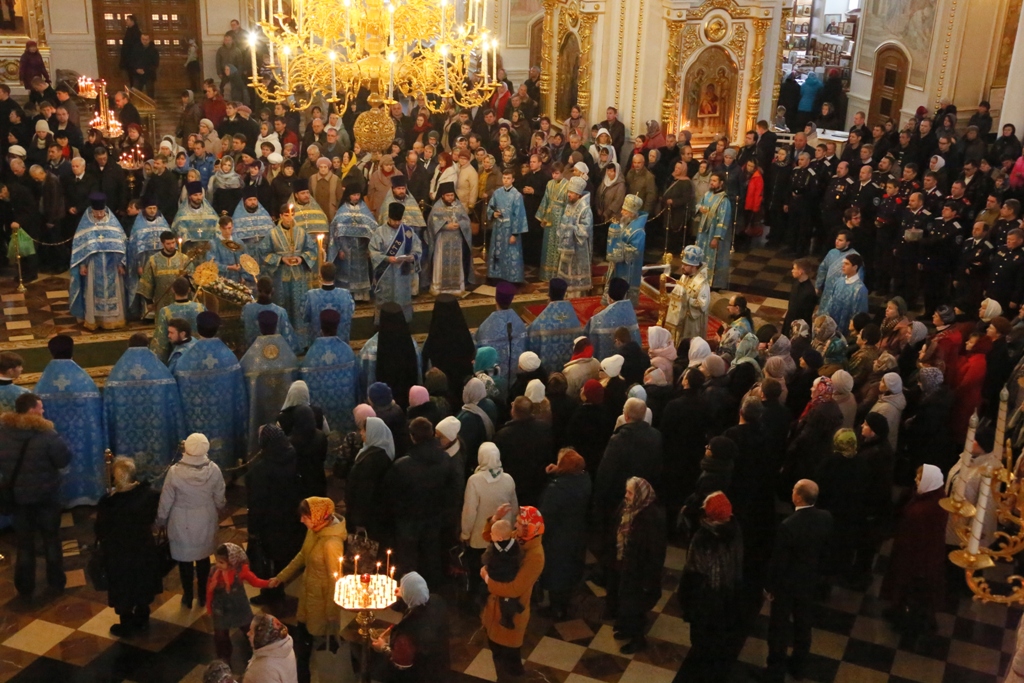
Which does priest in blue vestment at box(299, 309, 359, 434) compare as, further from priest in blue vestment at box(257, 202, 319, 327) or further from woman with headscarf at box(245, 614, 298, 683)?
woman with headscarf at box(245, 614, 298, 683)

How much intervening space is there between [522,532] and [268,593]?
199 cm

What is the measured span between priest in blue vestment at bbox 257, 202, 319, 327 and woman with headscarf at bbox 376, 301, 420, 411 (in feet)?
7.93

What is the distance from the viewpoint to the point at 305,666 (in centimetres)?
688

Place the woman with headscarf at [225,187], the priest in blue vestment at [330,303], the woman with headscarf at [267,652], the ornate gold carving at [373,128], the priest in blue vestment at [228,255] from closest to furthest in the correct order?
the woman with headscarf at [267,652] → the ornate gold carving at [373,128] → the priest in blue vestment at [330,303] → the priest in blue vestment at [228,255] → the woman with headscarf at [225,187]

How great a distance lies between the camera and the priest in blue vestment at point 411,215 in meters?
11.6

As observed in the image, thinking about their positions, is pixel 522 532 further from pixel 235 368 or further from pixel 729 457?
pixel 235 368

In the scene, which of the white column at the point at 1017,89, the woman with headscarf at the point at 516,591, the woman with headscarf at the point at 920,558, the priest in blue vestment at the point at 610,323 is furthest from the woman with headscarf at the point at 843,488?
the white column at the point at 1017,89

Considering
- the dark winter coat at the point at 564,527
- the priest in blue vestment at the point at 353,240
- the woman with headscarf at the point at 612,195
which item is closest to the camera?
the dark winter coat at the point at 564,527

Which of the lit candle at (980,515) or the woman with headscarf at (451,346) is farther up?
the lit candle at (980,515)

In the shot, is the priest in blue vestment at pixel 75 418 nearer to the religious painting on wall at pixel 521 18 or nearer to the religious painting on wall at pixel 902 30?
the religious painting on wall at pixel 902 30

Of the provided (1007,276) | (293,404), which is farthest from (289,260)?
(1007,276)

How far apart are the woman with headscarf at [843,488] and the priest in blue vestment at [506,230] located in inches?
239

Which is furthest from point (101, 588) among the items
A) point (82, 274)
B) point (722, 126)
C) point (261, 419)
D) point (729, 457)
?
point (722, 126)

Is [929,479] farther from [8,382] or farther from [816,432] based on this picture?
[8,382]
